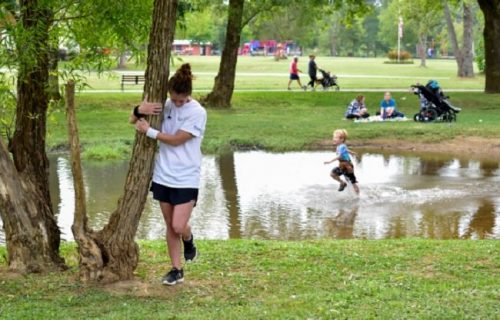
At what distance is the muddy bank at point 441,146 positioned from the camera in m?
18.8

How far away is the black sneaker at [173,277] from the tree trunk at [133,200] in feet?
1.02

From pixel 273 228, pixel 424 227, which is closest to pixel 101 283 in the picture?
pixel 273 228

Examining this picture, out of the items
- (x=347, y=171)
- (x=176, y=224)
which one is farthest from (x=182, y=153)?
(x=347, y=171)

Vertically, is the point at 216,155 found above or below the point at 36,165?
below

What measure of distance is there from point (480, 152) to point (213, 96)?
11446 mm

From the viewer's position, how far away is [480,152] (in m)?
18.7

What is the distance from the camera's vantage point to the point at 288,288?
21.6 feet

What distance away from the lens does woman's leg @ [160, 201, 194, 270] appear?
21.3 feet

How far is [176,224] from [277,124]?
53.8ft

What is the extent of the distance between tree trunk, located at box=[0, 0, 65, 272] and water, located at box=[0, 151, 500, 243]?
355 centimetres

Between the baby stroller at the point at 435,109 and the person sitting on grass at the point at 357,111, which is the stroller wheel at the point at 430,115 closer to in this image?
the baby stroller at the point at 435,109

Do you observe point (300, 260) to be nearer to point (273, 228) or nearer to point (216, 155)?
point (273, 228)

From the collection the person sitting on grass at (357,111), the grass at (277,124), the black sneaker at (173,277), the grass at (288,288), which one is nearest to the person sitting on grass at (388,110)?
the person sitting on grass at (357,111)

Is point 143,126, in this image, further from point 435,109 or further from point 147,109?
point 435,109
